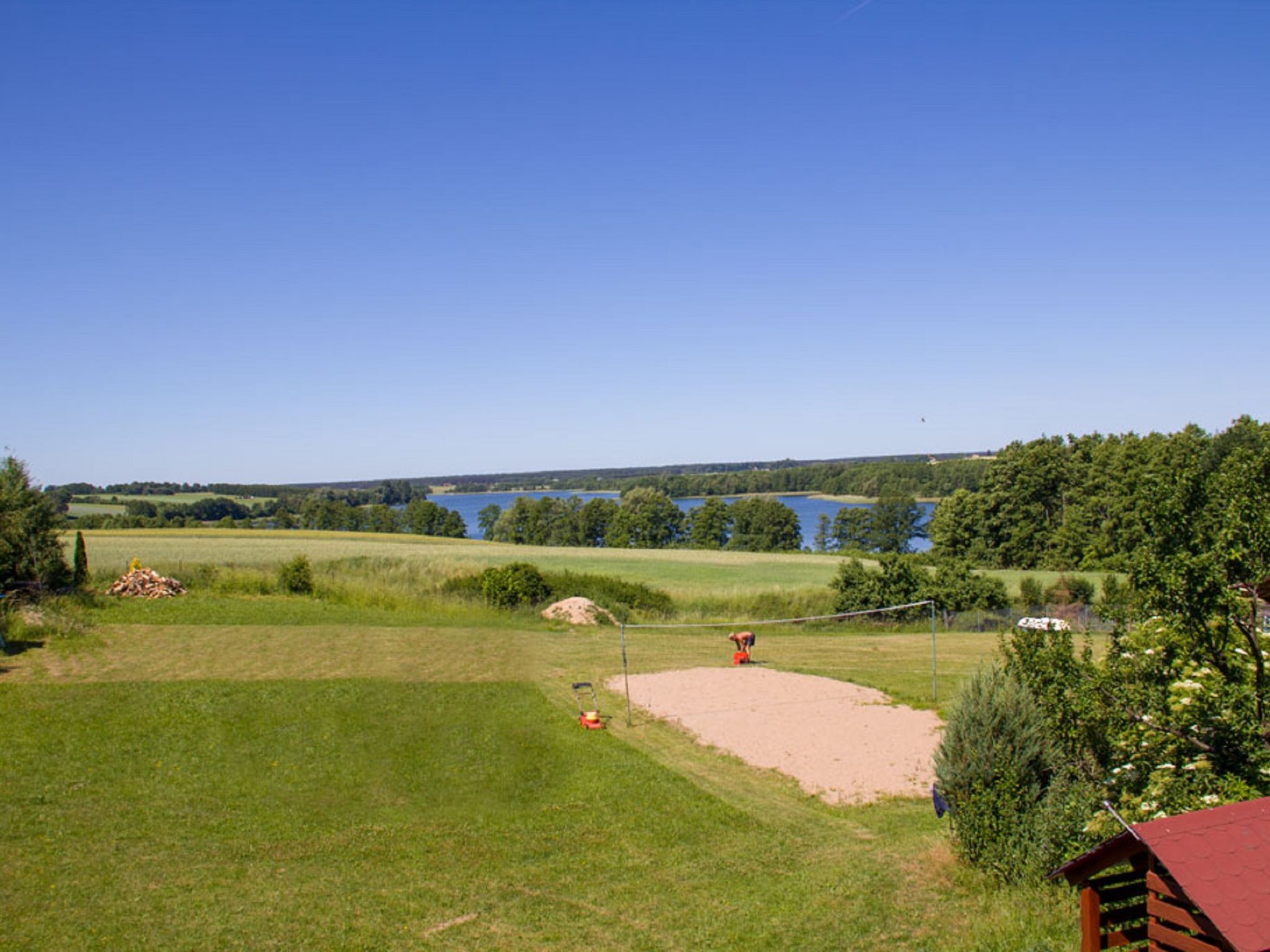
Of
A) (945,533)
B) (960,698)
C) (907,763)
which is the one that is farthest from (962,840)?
(945,533)

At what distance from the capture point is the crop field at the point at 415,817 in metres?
8.85

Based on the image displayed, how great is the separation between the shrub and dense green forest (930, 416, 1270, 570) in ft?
135

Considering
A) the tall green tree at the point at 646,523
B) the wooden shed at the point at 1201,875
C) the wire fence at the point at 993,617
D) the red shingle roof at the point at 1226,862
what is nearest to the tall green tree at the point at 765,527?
the tall green tree at the point at 646,523

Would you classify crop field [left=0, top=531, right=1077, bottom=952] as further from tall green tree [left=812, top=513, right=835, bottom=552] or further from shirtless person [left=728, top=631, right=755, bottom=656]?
tall green tree [left=812, top=513, right=835, bottom=552]

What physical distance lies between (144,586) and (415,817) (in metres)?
22.0

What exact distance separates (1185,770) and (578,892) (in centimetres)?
629

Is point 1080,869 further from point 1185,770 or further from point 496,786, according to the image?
point 496,786

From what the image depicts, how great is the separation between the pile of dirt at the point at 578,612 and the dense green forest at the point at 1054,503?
3412 cm

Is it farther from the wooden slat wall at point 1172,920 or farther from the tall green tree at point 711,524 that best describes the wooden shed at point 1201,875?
the tall green tree at point 711,524

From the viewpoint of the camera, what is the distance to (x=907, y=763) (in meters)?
14.8

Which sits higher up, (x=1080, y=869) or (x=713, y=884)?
(x=1080, y=869)

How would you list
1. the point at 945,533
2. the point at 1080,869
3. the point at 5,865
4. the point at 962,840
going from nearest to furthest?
1. the point at 1080,869
2. the point at 962,840
3. the point at 5,865
4. the point at 945,533

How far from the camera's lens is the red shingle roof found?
4.65m

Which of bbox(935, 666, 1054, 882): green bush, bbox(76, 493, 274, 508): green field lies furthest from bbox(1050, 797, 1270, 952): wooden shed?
bbox(76, 493, 274, 508): green field
